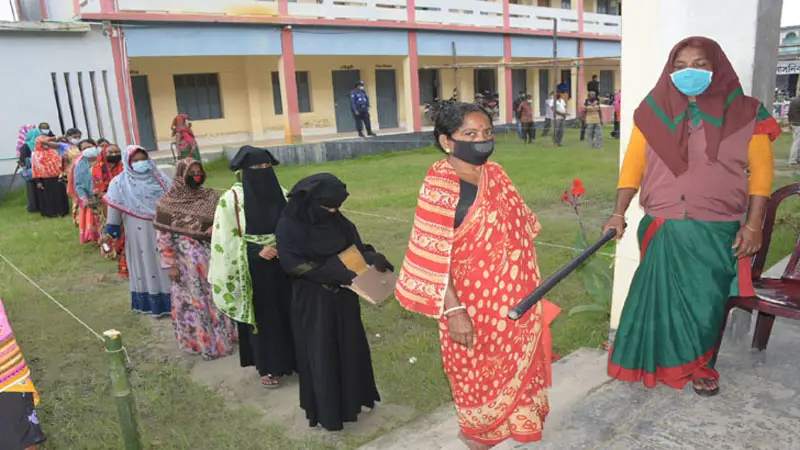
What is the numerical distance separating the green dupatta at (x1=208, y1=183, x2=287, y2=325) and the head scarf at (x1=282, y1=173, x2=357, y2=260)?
2.24 ft

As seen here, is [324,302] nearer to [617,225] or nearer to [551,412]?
[551,412]

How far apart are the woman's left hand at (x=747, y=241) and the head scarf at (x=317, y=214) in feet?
5.93

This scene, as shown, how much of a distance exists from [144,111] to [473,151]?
1489 cm

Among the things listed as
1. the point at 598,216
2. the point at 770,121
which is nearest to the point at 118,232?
the point at 770,121

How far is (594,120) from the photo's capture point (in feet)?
47.5

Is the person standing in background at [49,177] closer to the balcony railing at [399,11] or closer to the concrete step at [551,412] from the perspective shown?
the balcony railing at [399,11]

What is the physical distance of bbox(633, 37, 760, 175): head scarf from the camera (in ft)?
8.02

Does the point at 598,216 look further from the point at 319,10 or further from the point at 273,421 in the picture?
the point at 319,10

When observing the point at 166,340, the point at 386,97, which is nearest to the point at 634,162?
the point at 166,340

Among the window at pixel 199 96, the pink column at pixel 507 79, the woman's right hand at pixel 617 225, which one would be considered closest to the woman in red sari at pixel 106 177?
the woman's right hand at pixel 617 225

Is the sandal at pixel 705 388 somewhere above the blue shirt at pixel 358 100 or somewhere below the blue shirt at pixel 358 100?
below

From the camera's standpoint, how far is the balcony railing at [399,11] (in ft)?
44.8

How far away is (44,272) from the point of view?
675cm

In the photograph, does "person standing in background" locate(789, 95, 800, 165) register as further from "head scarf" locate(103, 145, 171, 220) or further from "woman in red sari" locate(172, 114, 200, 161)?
"head scarf" locate(103, 145, 171, 220)
